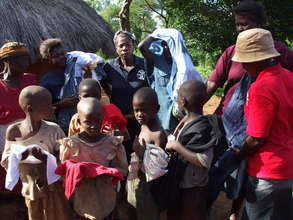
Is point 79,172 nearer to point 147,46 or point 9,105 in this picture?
point 9,105

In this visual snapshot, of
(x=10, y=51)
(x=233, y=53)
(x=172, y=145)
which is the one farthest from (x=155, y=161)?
(x=10, y=51)

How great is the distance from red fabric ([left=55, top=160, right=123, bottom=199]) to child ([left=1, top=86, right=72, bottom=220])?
0.24m

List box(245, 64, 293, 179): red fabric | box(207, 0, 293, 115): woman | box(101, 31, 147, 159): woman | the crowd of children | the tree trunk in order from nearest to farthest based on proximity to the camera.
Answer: box(245, 64, 293, 179): red fabric
the crowd of children
box(207, 0, 293, 115): woman
box(101, 31, 147, 159): woman
the tree trunk

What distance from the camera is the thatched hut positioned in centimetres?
569

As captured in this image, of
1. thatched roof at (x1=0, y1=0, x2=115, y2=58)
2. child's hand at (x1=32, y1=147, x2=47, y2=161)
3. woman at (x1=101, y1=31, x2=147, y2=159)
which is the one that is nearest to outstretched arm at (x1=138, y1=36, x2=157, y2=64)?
woman at (x1=101, y1=31, x2=147, y2=159)

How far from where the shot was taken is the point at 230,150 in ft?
8.92

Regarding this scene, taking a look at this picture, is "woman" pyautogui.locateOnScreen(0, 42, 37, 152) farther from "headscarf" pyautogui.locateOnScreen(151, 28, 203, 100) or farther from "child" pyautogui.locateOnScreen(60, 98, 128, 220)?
"headscarf" pyautogui.locateOnScreen(151, 28, 203, 100)

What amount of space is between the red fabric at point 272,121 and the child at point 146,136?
0.73 metres

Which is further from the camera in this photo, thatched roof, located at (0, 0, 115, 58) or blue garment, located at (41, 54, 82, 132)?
thatched roof, located at (0, 0, 115, 58)

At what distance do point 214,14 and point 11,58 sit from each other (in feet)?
14.9

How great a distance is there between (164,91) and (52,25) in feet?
10.4

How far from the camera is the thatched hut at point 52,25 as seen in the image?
569 cm

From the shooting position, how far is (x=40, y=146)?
2.87 m

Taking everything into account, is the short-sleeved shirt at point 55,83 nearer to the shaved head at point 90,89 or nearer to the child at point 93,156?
the shaved head at point 90,89
